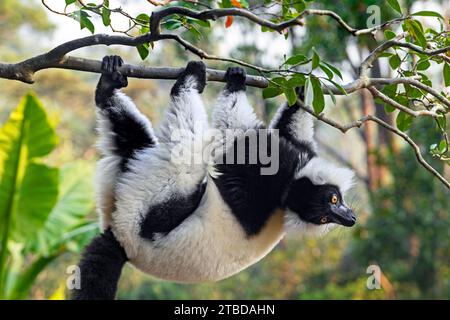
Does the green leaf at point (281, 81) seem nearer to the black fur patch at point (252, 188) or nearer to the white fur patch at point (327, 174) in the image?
the black fur patch at point (252, 188)

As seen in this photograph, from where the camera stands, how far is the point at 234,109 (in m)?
3.35

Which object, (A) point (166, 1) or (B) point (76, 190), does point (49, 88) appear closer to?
(B) point (76, 190)

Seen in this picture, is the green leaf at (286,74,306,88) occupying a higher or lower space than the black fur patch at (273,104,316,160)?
lower

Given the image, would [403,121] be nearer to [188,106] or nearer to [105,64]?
[188,106]

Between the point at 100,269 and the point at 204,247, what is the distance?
0.52 meters

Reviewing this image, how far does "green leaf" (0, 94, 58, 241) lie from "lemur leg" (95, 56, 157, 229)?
220 centimetres

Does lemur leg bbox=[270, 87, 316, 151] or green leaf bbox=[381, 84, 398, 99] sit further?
lemur leg bbox=[270, 87, 316, 151]

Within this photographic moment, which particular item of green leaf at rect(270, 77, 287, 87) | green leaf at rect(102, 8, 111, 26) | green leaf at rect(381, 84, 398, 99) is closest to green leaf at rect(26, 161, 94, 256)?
green leaf at rect(102, 8, 111, 26)

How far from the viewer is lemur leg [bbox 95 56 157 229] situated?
317 centimetres

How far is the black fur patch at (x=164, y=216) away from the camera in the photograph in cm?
316

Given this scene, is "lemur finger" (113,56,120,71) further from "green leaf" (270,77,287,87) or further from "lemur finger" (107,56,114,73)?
"green leaf" (270,77,287,87)
